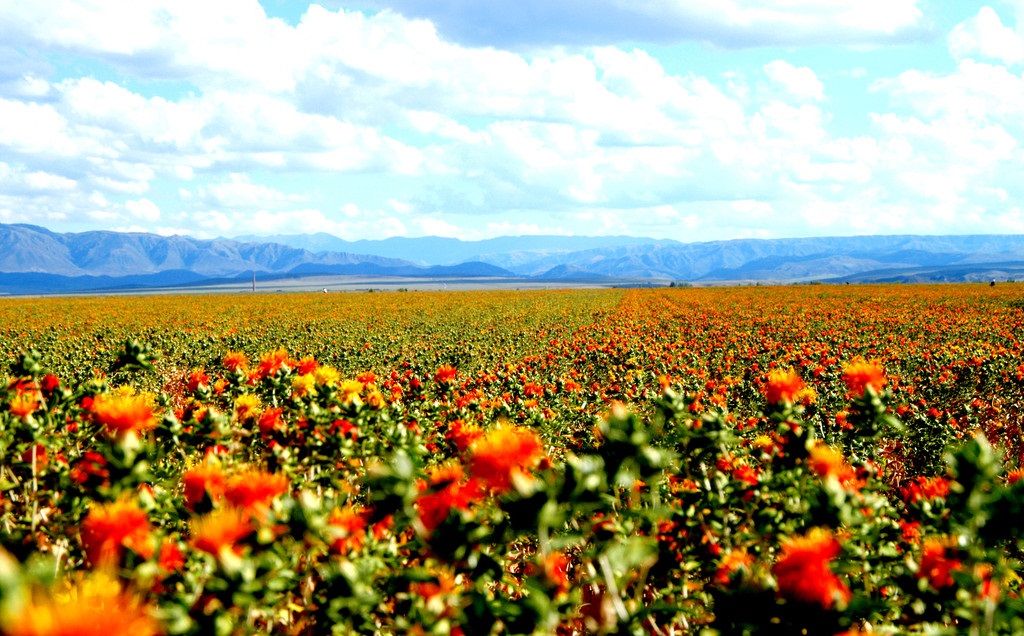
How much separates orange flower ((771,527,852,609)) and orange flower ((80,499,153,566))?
4.89 feet

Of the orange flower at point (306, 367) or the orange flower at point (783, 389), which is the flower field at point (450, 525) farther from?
the orange flower at point (306, 367)

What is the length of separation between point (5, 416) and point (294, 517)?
1.93m

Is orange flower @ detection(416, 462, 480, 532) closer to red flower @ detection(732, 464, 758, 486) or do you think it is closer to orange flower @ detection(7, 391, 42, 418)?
red flower @ detection(732, 464, 758, 486)

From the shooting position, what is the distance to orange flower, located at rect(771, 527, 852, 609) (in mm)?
1584

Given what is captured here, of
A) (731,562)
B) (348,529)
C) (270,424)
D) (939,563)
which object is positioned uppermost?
(270,424)

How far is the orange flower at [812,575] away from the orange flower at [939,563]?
32cm

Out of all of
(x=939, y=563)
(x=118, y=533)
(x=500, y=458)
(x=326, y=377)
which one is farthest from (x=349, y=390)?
(x=939, y=563)

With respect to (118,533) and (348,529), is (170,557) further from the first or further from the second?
(348,529)

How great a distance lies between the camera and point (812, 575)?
5.24ft

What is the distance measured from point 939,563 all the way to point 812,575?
536 millimetres

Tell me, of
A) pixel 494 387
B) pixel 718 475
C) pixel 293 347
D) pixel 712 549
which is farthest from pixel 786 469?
pixel 293 347

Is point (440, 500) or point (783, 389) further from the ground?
point (783, 389)

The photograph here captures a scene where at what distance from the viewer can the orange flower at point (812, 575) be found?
62.4 inches

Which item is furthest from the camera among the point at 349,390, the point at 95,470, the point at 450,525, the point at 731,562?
the point at 349,390
